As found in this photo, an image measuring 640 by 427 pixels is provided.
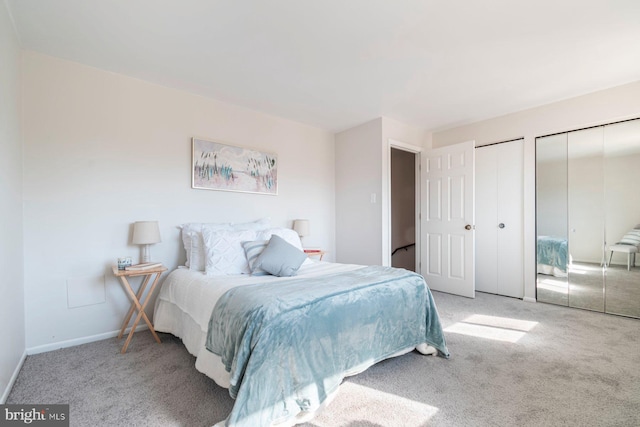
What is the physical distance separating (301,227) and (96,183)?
2.17 meters

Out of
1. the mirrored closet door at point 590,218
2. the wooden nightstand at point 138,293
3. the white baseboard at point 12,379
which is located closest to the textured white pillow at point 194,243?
the wooden nightstand at point 138,293

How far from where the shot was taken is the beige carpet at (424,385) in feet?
4.99

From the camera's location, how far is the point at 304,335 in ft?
5.06

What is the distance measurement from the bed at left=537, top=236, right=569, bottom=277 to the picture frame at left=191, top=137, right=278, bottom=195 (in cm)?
345

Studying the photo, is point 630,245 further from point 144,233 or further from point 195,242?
point 144,233

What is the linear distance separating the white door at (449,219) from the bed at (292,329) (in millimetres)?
1918

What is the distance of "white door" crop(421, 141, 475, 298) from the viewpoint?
3.82 meters

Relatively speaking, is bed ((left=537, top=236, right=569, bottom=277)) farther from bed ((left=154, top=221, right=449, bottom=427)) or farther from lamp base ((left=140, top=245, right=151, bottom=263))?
lamp base ((left=140, top=245, right=151, bottom=263))

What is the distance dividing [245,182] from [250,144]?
49 centimetres

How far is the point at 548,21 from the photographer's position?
2.01 m

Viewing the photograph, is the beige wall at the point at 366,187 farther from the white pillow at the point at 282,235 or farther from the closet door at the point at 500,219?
the white pillow at the point at 282,235

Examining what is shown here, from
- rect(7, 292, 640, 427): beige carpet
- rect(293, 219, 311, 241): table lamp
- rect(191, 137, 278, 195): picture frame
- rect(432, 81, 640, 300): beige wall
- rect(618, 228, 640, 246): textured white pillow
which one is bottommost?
rect(7, 292, 640, 427): beige carpet

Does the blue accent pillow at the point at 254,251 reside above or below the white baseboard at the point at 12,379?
above

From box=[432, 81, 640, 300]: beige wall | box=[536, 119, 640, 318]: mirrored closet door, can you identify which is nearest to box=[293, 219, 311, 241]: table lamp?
box=[432, 81, 640, 300]: beige wall
